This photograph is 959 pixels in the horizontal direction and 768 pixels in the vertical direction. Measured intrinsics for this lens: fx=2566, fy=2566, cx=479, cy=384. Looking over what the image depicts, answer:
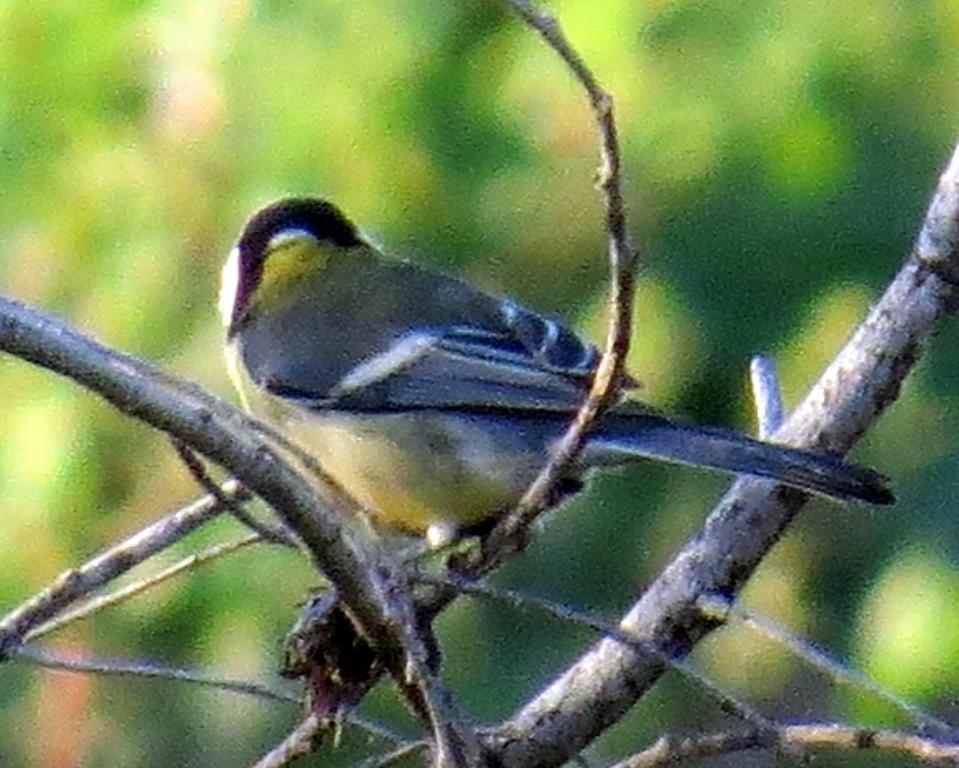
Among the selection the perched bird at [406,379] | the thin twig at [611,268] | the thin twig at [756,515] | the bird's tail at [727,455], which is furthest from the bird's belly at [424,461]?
the thin twig at [611,268]

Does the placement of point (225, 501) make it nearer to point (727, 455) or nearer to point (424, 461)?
point (727, 455)

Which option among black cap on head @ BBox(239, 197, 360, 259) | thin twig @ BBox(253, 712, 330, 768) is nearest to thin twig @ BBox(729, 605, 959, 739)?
thin twig @ BBox(253, 712, 330, 768)

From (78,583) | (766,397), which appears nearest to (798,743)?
(78,583)

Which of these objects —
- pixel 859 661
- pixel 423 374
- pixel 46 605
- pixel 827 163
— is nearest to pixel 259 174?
pixel 423 374

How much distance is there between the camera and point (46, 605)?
1392 millimetres

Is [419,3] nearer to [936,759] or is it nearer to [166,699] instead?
[166,699]

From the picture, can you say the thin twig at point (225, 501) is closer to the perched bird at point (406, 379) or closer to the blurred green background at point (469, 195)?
the perched bird at point (406, 379)

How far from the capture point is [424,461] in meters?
2.04

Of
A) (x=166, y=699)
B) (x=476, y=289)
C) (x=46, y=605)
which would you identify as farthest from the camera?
(x=166, y=699)

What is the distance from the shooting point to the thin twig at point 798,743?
1229mm

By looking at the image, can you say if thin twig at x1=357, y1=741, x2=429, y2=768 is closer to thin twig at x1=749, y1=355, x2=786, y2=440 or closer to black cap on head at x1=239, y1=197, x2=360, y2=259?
thin twig at x1=749, y1=355, x2=786, y2=440

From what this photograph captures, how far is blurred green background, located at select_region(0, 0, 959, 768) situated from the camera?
227 centimetres

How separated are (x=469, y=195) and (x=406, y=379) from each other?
303 millimetres

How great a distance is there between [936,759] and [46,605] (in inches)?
19.1
